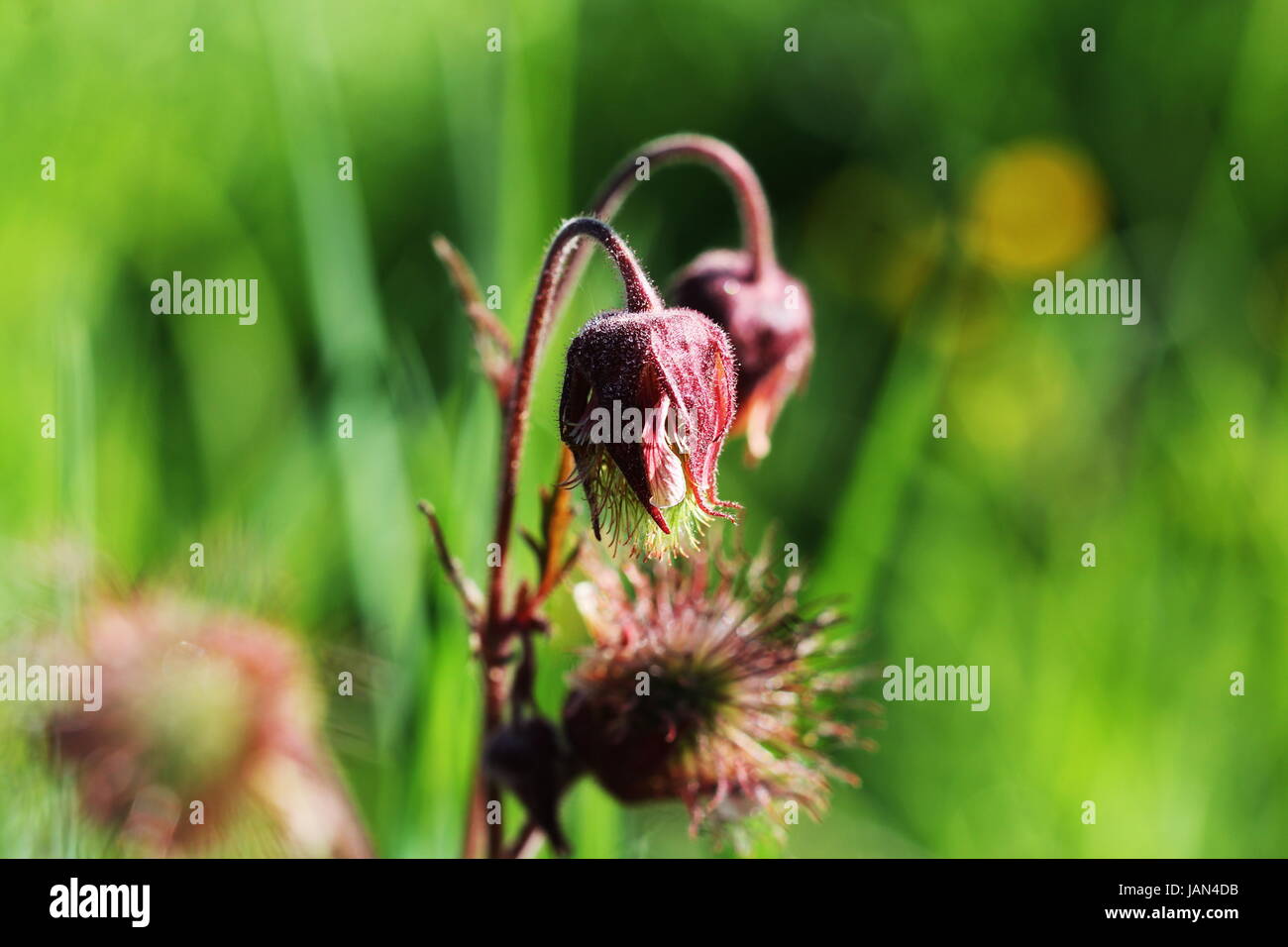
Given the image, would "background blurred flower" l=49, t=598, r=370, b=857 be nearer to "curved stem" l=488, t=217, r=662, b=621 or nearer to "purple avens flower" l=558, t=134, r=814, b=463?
"curved stem" l=488, t=217, r=662, b=621

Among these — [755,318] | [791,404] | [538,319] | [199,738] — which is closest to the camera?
[538,319]

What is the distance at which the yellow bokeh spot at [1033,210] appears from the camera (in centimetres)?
396

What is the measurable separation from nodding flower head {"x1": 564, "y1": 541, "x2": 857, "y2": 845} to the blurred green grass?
41cm

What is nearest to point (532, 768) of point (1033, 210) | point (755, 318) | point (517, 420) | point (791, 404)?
point (517, 420)

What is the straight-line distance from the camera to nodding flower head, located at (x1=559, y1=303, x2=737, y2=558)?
140cm

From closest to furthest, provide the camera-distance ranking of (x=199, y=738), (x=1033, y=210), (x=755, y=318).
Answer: (x=755, y=318) < (x=199, y=738) < (x=1033, y=210)

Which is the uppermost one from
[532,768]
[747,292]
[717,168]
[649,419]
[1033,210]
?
[1033,210]

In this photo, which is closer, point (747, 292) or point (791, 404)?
point (747, 292)

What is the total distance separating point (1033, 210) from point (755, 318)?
8.30ft

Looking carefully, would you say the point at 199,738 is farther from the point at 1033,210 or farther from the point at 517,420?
the point at 1033,210

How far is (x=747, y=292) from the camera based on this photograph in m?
1.84

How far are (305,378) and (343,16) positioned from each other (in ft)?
4.22

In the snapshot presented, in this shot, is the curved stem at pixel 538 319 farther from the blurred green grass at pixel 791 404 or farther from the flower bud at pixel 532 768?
the blurred green grass at pixel 791 404

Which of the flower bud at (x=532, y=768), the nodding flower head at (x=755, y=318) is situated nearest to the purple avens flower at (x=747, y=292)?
the nodding flower head at (x=755, y=318)
